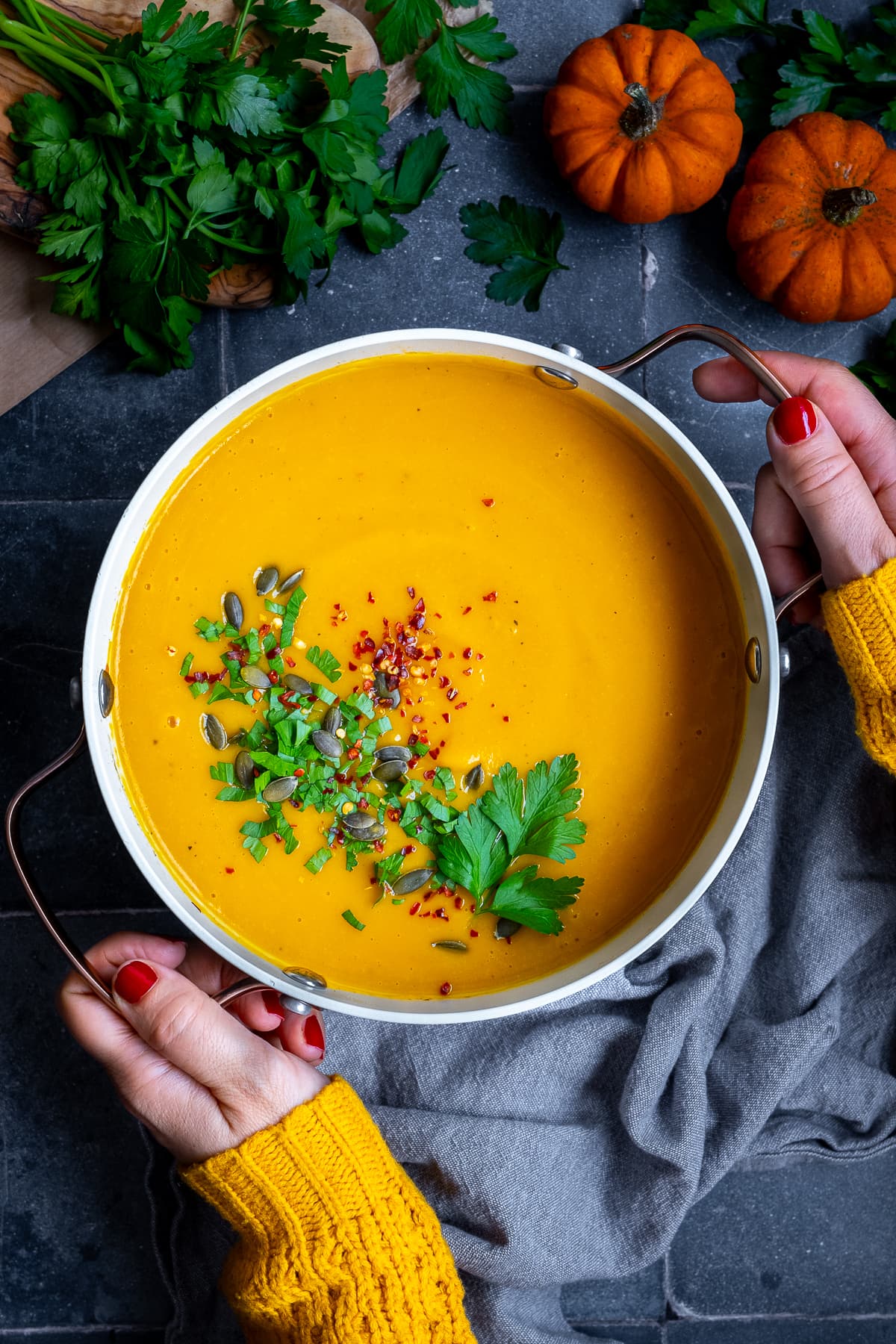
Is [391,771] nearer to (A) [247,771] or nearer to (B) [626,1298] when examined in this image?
(A) [247,771]

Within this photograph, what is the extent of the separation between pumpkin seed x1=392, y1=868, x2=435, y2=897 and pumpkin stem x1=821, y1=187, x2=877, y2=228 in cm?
101

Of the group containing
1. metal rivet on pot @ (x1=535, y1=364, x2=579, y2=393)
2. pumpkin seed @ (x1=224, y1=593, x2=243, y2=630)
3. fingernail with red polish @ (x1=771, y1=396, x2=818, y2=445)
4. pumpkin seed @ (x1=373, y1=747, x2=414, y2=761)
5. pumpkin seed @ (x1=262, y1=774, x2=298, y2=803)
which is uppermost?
metal rivet on pot @ (x1=535, y1=364, x2=579, y2=393)

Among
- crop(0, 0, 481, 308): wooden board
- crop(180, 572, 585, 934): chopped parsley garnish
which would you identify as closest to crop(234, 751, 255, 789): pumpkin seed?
crop(180, 572, 585, 934): chopped parsley garnish

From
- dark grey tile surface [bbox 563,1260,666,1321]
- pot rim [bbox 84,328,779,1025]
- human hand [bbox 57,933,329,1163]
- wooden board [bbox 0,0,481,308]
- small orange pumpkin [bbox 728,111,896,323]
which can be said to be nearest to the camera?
pot rim [bbox 84,328,779,1025]

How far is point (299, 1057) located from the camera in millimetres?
1299

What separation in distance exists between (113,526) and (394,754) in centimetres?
60

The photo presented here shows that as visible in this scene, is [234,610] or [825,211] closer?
[234,610]

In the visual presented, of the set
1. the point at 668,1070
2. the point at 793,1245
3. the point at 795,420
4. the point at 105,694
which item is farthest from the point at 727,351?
the point at 793,1245

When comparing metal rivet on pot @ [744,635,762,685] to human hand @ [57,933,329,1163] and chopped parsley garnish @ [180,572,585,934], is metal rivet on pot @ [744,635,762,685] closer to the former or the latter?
chopped parsley garnish @ [180,572,585,934]

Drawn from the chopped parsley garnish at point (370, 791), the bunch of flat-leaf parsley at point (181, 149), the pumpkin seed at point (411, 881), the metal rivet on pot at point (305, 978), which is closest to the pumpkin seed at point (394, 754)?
the chopped parsley garnish at point (370, 791)

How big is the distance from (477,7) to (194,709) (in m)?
1.08

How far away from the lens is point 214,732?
45.7 inches

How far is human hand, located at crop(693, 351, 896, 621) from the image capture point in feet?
3.96

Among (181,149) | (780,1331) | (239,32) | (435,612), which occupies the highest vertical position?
(239,32)
